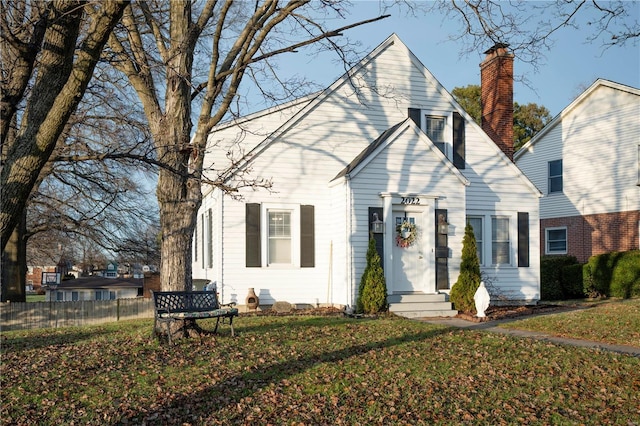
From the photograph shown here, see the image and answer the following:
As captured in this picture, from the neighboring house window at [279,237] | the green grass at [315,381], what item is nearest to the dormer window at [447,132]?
the neighboring house window at [279,237]

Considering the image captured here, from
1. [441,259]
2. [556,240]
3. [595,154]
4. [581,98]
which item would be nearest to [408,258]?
[441,259]

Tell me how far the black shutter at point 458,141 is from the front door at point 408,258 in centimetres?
295

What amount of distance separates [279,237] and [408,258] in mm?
3582

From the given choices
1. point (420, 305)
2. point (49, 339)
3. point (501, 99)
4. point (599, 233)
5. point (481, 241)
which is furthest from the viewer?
point (599, 233)

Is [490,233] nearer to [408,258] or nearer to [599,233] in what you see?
[408,258]

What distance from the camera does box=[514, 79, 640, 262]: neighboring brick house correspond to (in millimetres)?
24188

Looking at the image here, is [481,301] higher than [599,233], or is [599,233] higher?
[599,233]

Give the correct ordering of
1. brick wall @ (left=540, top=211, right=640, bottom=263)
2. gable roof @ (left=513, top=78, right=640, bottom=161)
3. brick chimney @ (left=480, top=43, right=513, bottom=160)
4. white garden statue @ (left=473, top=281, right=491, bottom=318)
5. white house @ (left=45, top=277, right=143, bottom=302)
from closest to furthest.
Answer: white garden statue @ (left=473, top=281, right=491, bottom=318)
brick chimney @ (left=480, top=43, right=513, bottom=160)
brick wall @ (left=540, top=211, right=640, bottom=263)
gable roof @ (left=513, top=78, right=640, bottom=161)
white house @ (left=45, top=277, right=143, bottom=302)

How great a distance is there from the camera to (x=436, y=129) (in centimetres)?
1911

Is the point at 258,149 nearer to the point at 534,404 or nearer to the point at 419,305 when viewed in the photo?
the point at 419,305

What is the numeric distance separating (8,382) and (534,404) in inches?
254

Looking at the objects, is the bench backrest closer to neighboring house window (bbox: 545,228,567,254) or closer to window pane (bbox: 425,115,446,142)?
window pane (bbox: 425,115,446,142)

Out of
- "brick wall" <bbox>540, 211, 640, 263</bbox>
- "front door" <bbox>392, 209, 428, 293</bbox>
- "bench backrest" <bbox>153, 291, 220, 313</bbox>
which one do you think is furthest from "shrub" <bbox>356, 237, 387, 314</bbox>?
"brick wall" <bbox>540, 211, 640, 263</bbox>

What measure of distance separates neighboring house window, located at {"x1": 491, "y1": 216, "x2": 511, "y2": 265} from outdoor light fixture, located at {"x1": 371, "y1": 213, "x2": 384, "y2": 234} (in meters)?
4.67
